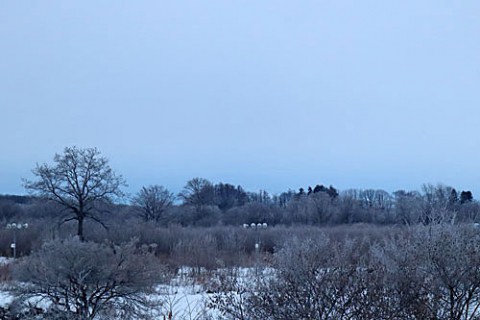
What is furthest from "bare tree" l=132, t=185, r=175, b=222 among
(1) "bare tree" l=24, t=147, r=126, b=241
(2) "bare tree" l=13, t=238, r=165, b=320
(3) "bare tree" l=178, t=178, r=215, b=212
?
(2) "bare tree" l=13, t=238, r=165, b=320

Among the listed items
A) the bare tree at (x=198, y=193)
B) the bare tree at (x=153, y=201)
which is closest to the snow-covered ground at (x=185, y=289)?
the bare tree at (x=153, y=201)

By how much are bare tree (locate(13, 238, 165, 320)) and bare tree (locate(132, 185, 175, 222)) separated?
161ft

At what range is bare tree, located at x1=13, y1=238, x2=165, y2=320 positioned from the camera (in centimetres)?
1288

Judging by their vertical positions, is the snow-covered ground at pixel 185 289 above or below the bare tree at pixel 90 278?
below

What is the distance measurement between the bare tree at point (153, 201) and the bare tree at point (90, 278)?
49.1m

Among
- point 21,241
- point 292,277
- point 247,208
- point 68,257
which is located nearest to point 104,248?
point 68,257

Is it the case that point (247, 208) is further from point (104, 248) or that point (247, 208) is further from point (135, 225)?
point (104, 248)

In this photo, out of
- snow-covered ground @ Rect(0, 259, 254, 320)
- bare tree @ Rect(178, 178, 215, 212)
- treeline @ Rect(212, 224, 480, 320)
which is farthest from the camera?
bare tree @ Rect(178, 178, 215, 212)

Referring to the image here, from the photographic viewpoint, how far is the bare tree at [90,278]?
12.9 metres

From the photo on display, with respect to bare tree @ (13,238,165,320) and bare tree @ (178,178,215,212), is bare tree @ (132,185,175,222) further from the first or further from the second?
bare tree @ (13,238,165,320)

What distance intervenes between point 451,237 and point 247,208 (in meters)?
59.6

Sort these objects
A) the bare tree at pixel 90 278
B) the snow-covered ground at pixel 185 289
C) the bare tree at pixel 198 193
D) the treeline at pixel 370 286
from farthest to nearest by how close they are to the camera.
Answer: the bare tree at pixel 198 193
the snow-covered ground at pixel 185 289
the bare tree at pixel 90 278
the treeline at pixel 370 286

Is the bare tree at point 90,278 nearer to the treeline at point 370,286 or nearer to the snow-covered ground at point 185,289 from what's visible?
the snow-covered ground at point 185,289

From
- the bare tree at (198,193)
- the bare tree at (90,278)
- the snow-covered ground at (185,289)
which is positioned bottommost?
the snow-covered ground at (185,289)
